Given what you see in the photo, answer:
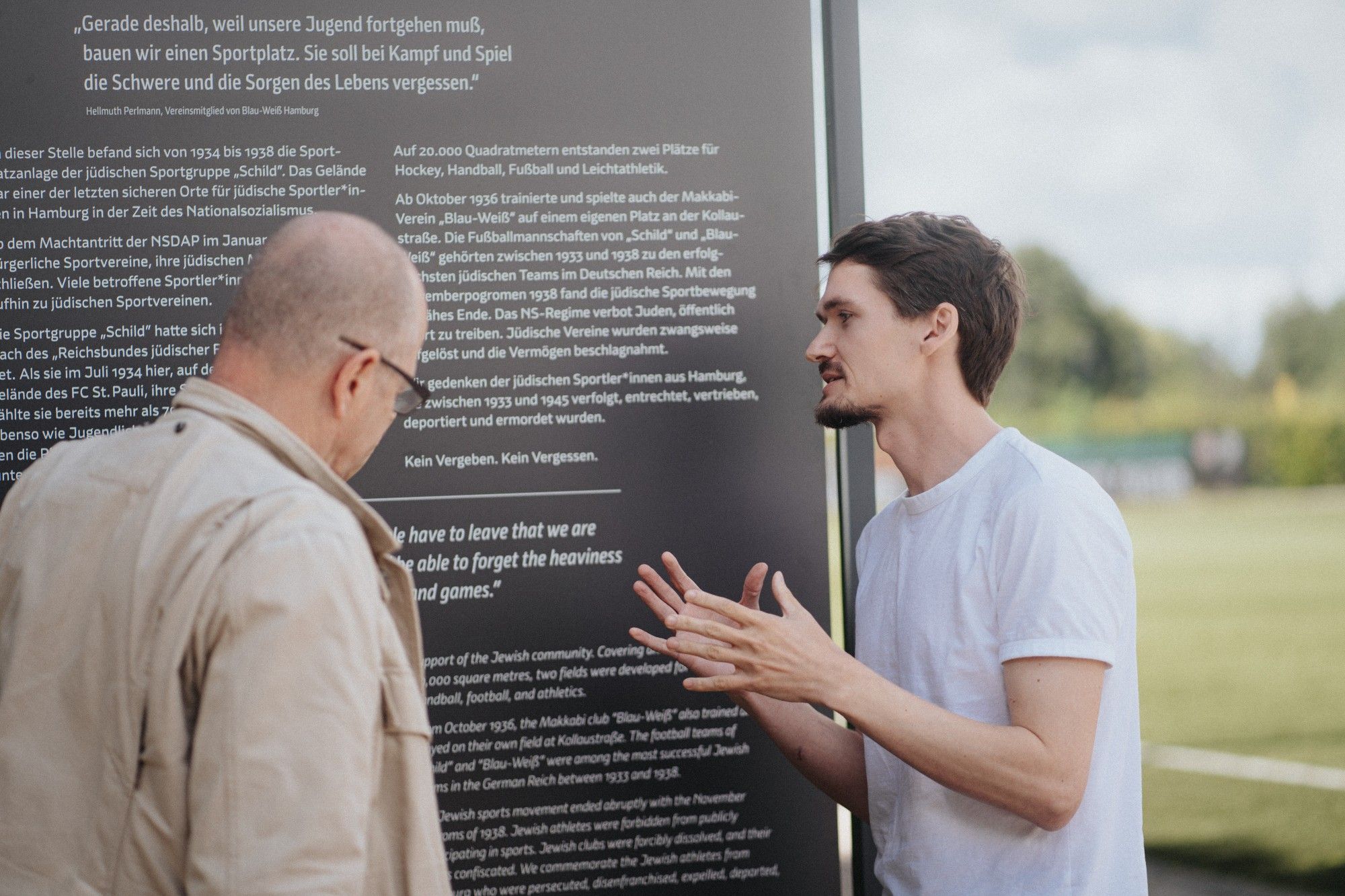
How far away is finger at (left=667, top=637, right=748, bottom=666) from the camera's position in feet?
6.93

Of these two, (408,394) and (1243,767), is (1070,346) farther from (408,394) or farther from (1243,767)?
(408,394)

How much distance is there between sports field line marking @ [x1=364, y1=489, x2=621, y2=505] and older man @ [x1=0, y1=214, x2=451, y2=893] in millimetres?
908

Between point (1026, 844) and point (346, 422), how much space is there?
1.50 m

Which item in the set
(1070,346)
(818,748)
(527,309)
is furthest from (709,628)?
(1070,346)

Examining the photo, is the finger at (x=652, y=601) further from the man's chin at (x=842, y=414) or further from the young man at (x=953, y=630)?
the man's chin at (x=842, y=414)

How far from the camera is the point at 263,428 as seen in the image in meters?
1.73

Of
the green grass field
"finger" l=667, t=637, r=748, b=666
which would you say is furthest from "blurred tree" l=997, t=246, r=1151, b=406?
"finger" l=667, t=637, r=748, b=666

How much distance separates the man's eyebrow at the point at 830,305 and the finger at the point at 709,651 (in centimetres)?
90

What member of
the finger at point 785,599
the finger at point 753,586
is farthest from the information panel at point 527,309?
the finger at point 785,599

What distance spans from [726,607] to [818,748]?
676 mm

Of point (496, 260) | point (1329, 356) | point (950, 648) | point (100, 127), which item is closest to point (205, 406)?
point (496, 260)

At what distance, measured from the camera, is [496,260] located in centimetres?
275

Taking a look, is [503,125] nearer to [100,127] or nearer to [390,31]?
[390,31]

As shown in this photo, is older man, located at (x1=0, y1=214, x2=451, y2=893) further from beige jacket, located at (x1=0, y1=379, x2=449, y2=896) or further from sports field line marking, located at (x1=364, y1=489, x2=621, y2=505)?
sports field line marking, located at (x1=364, y1=489, x2=621, y2=505)
